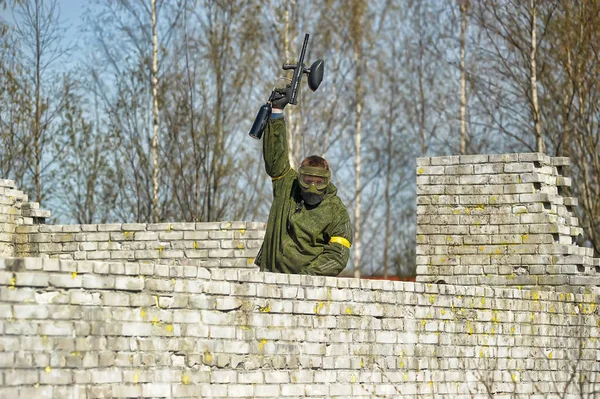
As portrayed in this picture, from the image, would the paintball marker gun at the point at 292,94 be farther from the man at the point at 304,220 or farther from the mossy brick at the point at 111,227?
the mossy brick at the point at 111,227

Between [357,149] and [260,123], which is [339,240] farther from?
[357,149]

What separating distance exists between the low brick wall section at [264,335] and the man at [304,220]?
1.08 feet

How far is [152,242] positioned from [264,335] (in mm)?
6286

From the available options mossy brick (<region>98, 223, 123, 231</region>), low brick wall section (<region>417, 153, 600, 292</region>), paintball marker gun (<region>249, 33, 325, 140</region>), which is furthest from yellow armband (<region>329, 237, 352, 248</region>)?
mossy brick (<region>98, 223, 123, 231</region>)

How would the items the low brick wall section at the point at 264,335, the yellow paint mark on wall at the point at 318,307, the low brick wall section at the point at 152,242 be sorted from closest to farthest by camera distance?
1. the low brick wall section at the point at 264,335
2. the yellow paint mark on wall at the point at 318,307
3. the low brick wall section at the point at 152,242

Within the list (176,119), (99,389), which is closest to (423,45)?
(176,119)

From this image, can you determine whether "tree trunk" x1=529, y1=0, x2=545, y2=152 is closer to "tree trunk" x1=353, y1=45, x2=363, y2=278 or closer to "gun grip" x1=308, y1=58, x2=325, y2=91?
"tree trunk" x1=353, y1=45, x2=363, y2=278

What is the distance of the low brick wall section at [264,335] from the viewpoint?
9641mm

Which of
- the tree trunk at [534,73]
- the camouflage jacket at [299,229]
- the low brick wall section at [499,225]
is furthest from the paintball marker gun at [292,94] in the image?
the tree trunk at [534,73]

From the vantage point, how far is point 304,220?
41.2ft

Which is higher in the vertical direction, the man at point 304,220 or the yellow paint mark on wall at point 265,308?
the man at point 304,220

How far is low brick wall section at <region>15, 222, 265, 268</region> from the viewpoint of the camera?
17391 millimetres

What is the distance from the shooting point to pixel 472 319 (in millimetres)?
14227

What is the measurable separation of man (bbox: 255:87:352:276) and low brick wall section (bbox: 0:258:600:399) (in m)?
0.33
